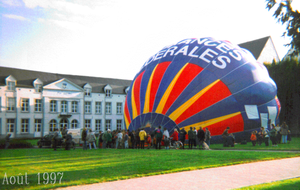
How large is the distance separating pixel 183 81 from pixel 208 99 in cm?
190

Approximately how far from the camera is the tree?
7785 millimetres

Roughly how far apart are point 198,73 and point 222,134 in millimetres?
4008

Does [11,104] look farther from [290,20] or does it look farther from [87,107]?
[87,107]

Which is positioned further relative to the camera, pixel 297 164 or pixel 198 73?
pixel 198 73

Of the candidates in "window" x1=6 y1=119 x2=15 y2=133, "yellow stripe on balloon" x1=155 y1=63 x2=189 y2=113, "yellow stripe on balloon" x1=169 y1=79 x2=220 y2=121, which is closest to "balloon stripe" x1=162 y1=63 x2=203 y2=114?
"yellow stripe on balloon" x1=155 y1=63 x2=189 y2=113

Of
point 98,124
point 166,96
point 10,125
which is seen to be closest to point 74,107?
point 98,124

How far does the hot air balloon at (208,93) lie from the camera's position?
55.0 feet

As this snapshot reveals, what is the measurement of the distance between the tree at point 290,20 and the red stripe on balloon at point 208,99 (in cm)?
880

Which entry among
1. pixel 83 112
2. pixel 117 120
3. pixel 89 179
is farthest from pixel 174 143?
pixel 117 120

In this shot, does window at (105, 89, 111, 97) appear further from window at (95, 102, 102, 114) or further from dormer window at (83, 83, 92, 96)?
dormer window at (83, 83, 92, 96)

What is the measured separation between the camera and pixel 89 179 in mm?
6461

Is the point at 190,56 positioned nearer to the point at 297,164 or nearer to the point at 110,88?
the point at 297,164

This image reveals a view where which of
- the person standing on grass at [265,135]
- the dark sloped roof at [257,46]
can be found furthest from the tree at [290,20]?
the dark sloped roof at [257,46]

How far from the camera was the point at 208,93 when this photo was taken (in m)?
16.8
